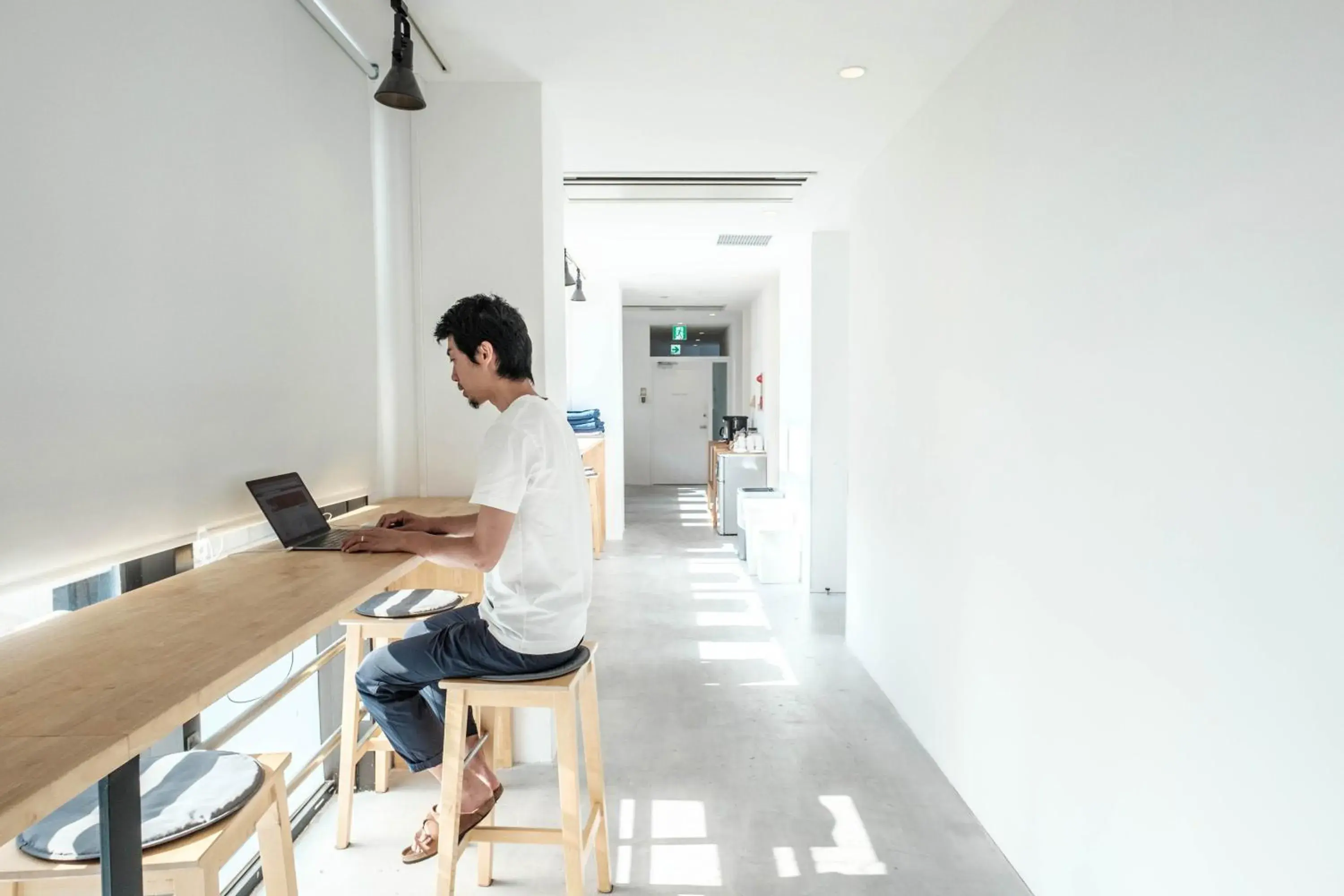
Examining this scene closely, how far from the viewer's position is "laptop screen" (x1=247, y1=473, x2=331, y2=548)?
195cm

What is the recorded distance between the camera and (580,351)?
24.6 ft

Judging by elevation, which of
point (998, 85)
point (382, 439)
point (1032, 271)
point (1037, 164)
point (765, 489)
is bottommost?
point (765, 489)

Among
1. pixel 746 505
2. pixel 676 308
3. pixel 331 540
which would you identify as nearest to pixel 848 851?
pixel 331 540

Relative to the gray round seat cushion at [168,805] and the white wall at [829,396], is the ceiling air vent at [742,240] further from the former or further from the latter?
the gray round seat cushion at [168,805]

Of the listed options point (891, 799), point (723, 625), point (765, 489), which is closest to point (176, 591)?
point (891, 799)

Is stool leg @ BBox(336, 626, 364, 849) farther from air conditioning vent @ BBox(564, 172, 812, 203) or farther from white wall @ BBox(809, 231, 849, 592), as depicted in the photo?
white wall @ BBox(809, 231, 849, 592)

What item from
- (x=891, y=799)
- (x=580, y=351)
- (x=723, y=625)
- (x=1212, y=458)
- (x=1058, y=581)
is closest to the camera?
(x=1212, y=458)

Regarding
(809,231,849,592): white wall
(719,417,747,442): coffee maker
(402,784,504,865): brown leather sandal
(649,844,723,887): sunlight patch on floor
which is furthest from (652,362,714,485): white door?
(402,784,504,865): brown leather sandal

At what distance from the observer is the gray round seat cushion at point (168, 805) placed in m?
1.13

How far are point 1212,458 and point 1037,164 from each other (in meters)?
1.05

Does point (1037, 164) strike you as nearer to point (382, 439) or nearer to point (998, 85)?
point (998, 85)

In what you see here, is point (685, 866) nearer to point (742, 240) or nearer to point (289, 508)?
point (289, 508)

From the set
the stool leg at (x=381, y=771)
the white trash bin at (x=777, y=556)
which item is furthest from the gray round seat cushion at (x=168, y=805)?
the white trash bin at (x=777, y=556)

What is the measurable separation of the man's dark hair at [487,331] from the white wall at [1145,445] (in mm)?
1409
